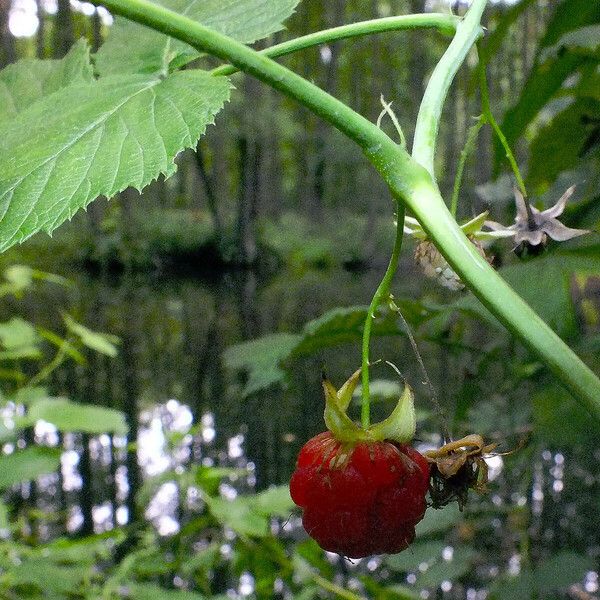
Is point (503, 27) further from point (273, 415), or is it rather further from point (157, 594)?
point (273, 415)

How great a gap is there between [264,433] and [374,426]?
2.66m

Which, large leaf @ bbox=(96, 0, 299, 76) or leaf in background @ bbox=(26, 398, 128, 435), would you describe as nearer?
large leaf @ bbox=(96, 0, 299, 76)

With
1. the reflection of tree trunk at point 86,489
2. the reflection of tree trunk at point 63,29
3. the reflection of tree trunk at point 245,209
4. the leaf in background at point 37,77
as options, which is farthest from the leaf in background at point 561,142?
the reflection of tree trunk at point 245,209

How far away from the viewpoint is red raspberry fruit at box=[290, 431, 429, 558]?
309mm

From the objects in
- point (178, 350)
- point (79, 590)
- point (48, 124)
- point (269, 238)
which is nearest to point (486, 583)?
point (79, 590)

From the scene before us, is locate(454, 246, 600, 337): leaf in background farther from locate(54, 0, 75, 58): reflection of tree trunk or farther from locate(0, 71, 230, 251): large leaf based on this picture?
locate(54, 0, 75, 58): reflection of tree trunk

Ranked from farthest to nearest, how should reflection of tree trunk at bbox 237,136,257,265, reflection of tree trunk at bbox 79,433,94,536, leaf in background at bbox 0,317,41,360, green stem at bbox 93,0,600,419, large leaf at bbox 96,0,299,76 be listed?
1. reflection of tree trunk at bbox 237,136,257,265
2. reflection of tree trunk at bbox 79,433,94,536
3. leaf in background at bbox 0,317,41,360
4. large leaf at bbox 96,0,299,76
5. green stem at bbox 93,0,600,419

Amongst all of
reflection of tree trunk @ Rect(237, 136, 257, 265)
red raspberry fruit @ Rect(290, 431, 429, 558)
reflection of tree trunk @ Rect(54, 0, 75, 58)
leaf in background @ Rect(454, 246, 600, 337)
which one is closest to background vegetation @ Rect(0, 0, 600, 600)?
leaf in background @ Rect(454, 246, 600, 337)

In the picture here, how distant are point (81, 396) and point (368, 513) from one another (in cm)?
329

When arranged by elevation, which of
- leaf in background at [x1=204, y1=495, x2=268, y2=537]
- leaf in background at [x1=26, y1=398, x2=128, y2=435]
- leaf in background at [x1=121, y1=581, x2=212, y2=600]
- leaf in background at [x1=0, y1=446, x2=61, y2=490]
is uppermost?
leaf in background at [x1=26, y1=398, x2=128, y2=435]

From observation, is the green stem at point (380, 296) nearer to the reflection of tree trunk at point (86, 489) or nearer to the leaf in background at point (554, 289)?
the leaf in background at point (554, 289)

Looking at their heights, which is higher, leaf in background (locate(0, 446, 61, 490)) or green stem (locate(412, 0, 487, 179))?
green stem (locate(412, 0, 487, 179))

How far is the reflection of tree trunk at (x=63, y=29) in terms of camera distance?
8430mm

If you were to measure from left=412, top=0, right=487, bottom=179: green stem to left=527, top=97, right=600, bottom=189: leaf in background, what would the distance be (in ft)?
2.36
